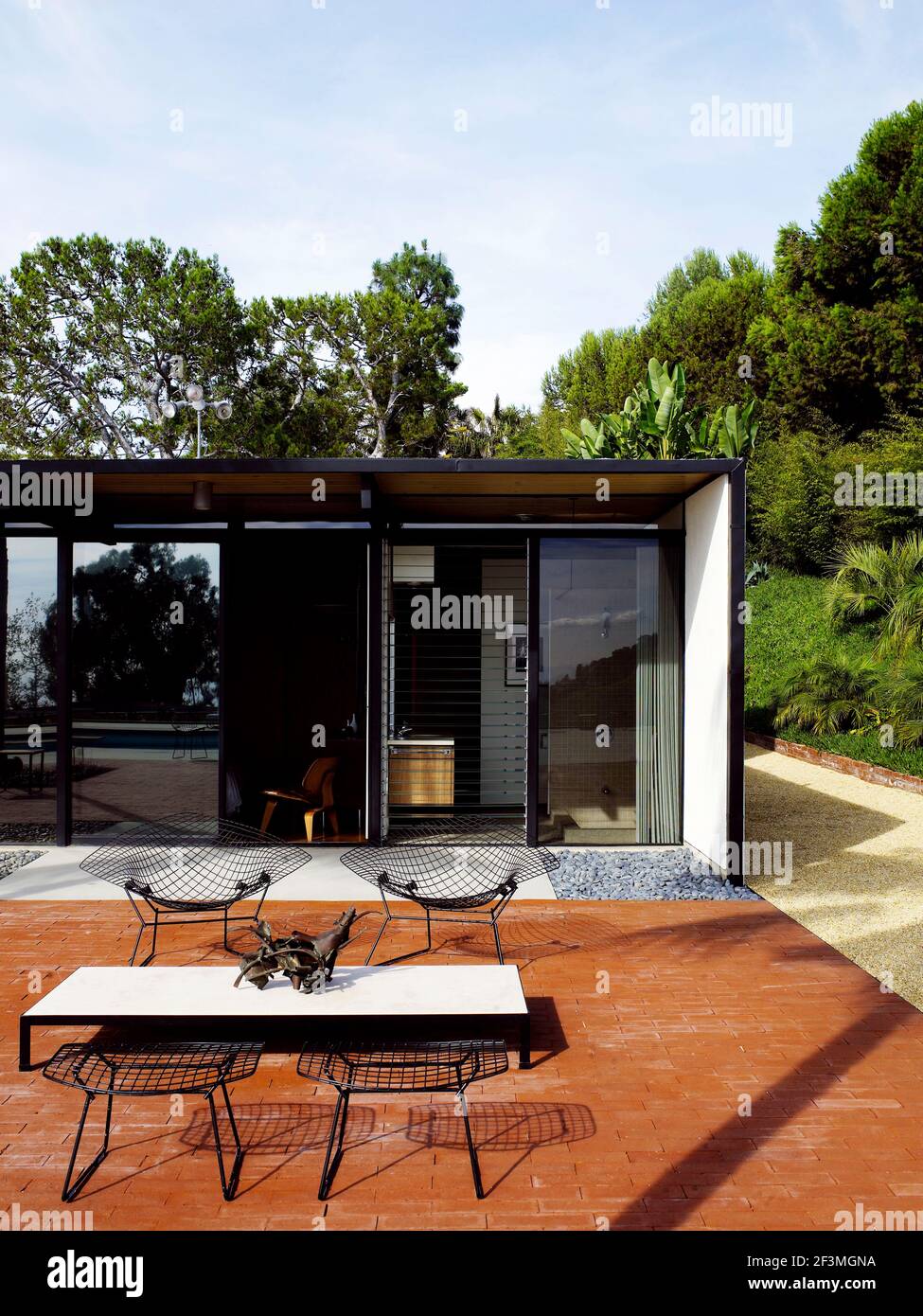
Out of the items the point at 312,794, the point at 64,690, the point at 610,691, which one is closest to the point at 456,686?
the point at 610,691

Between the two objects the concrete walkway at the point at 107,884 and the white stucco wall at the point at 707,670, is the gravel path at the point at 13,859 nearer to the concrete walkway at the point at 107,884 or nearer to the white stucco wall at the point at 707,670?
the concrete walkway at the point at 107,884

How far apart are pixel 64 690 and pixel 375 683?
110 inches

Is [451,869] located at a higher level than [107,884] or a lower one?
higher

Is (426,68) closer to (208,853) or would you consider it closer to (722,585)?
(722,585)

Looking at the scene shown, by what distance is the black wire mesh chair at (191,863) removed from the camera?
5770mm

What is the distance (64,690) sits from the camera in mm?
8344

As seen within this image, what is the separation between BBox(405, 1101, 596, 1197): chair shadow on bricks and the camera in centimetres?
352

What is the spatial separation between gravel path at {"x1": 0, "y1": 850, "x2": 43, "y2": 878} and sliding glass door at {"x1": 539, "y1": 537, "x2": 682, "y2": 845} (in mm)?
4492

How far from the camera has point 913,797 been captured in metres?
11.9

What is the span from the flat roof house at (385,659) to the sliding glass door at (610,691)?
0.06ft

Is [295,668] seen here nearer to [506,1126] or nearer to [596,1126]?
[506,1126]

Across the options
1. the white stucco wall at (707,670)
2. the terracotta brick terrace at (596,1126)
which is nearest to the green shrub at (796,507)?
the white stucco wall at (707,670)

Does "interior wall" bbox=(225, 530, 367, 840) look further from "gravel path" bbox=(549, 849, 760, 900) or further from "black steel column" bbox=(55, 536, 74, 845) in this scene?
"gravel path" bbox=(549, 849, 760, 900)

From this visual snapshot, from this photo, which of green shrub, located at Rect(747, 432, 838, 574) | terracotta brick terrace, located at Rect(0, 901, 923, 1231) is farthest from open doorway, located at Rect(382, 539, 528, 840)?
green shrub, located at Rect(747, 432, 838, 574)
